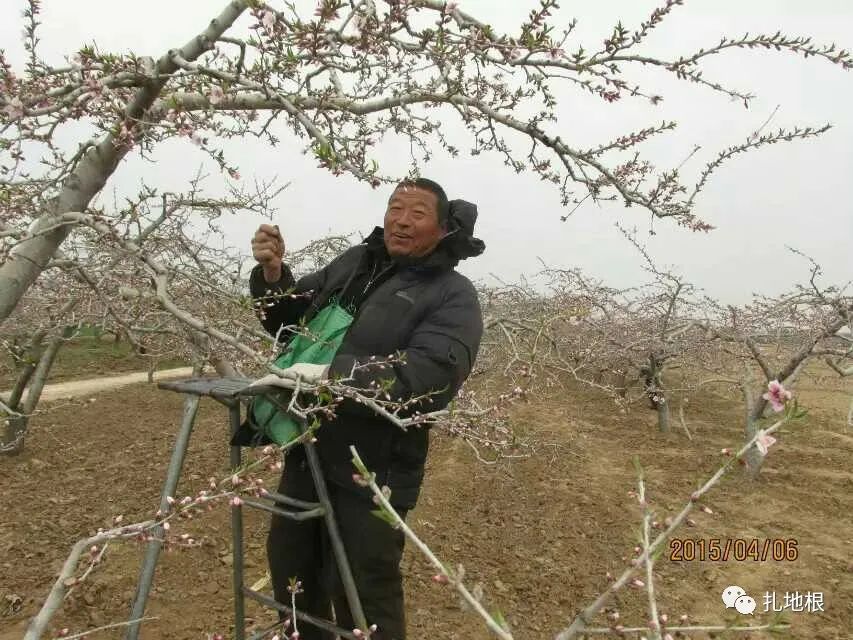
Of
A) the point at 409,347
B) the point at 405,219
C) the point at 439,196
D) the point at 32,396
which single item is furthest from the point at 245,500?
the point at 32,396

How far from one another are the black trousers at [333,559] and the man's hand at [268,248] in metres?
0.80

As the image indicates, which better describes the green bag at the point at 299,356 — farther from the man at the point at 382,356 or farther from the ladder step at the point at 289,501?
the ladder step at the point at 289,501

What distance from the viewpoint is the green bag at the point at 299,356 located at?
2111 millimetres

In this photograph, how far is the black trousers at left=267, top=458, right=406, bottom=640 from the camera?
85.0 inches

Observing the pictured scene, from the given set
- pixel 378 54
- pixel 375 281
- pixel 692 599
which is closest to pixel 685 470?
pixel 692 599

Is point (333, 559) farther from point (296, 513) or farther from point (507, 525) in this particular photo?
point (507, 525)


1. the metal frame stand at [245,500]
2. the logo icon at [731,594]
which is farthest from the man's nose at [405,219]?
the logo icon at [731,594]

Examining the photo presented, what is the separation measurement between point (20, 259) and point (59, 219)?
0.28m

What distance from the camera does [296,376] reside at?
1.63 m

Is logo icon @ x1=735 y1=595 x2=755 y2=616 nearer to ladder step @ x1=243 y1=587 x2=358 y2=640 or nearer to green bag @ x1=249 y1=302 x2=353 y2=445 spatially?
ladder step @ x1=243 y1=587 x2=358 y2=640
